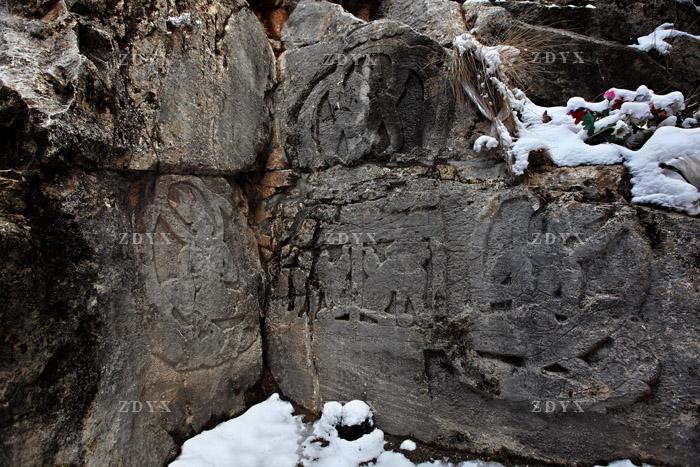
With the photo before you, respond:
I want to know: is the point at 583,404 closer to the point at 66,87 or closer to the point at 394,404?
the point at 394,404

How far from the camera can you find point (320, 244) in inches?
108

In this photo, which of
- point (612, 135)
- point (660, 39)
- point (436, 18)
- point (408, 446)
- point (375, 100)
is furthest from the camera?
point (436, 18)

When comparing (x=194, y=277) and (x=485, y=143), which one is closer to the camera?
(x=485, y=143)

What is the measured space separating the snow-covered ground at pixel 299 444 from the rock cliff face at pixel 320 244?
0.10 meters

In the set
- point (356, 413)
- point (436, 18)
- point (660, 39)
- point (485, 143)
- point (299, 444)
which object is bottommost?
point (299, 444)

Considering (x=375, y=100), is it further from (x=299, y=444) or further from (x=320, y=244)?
(x=299, y=444)

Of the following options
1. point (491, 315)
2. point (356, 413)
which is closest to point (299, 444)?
point (356, 413)

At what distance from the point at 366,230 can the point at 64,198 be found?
1.52 m

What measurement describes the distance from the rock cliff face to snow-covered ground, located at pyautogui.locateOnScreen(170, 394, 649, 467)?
10cm

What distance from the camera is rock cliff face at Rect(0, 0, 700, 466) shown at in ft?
5.84

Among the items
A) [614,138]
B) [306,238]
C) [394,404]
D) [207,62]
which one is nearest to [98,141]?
[207,62]

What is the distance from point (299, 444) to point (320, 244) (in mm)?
1168

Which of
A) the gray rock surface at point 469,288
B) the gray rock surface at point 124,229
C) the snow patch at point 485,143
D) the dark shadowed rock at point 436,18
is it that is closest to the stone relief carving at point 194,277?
the gray rock surface at point 124,229

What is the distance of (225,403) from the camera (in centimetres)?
252
